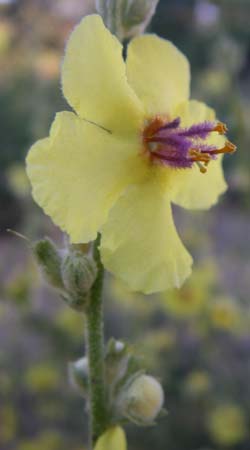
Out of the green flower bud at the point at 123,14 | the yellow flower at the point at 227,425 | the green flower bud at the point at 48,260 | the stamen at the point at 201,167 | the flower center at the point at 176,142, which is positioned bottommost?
the yellow flower at the point at 227,425

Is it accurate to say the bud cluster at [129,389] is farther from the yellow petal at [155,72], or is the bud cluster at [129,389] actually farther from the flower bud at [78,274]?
the yellow petal at [155,72]

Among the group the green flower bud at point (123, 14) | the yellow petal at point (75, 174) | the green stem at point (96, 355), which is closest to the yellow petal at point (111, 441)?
the green stem at point (96, 355)

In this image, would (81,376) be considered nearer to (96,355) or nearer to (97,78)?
(96,355)

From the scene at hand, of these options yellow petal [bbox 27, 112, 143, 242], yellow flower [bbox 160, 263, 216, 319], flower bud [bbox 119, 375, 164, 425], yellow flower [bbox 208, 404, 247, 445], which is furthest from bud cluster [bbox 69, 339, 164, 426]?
yellow flower [bbox 208, 404, 247, 445]

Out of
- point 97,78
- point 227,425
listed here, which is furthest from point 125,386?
point 227,425

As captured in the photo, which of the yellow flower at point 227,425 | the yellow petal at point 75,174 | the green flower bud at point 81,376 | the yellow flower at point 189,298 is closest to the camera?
the yellow petal at point 75,174

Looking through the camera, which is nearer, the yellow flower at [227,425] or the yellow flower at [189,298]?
the yellow flower at [189,298]

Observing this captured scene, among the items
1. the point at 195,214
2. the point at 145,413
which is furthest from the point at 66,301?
the point at 195,214
